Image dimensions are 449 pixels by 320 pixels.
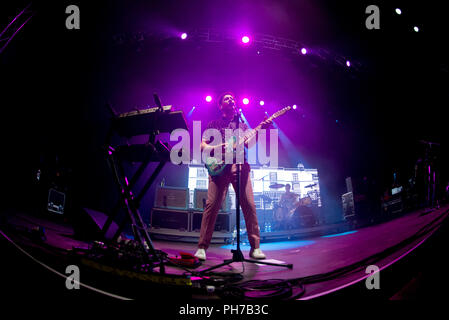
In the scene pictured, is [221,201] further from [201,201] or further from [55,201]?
[55,201]

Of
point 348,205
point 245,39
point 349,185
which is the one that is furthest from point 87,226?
point 349,185

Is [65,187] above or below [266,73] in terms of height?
below

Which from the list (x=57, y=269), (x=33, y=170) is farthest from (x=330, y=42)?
(x=33, y=170)

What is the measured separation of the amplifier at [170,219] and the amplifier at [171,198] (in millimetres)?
156

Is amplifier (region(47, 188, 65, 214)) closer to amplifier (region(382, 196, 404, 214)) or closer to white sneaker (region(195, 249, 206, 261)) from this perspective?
white sneaker (region(195, 249, 206, 261))

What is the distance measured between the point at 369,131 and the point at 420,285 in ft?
23.4

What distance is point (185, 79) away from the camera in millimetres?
6934

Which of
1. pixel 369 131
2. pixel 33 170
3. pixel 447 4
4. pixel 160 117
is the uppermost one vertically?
pixel 447 4

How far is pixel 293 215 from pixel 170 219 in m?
3.90

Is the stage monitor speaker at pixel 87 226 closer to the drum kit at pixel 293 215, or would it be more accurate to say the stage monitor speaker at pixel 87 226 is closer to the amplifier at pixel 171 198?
the amplifier at pixel 171 198

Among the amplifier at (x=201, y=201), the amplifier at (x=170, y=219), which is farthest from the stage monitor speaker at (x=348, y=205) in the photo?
the amplifier at (x=170, y=219)

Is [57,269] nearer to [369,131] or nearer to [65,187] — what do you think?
[65,187]

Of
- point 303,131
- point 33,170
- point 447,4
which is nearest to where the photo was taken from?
point 447,4

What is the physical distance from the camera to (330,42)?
598 cm
